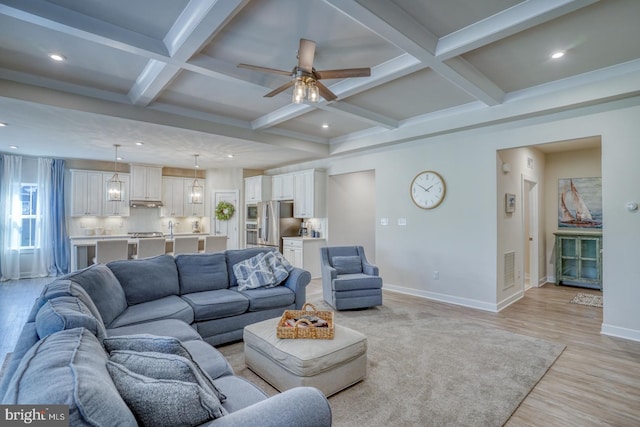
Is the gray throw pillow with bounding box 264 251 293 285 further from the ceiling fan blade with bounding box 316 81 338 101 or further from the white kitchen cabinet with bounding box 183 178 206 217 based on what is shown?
the white kitchen cabinet with bounding box 183 178 206 217

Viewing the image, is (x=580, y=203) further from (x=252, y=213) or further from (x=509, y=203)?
(x=252, y=213)

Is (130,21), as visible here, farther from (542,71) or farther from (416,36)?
(542,71)

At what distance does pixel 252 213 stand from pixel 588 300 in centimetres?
690

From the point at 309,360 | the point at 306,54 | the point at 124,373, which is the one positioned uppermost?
the point at 306,54

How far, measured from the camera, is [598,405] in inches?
90.4

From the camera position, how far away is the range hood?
7.61 metres

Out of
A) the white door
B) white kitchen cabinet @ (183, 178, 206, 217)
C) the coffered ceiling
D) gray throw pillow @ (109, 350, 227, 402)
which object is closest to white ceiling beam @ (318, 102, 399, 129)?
the coffered ceiling

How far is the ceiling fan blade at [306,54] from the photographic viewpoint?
8.13 ft

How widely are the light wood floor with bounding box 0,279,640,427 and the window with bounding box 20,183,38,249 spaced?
4.69 feet

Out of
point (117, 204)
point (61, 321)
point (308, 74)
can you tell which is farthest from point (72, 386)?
point (117, 204)

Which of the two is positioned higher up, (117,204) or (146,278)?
(117,204)

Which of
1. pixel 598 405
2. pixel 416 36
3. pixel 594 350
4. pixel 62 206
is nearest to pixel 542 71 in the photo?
pixel 416 36

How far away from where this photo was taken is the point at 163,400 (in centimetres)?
104

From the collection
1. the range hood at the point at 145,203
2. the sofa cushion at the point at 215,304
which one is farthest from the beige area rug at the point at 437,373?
the range hood at the point at 145,203
